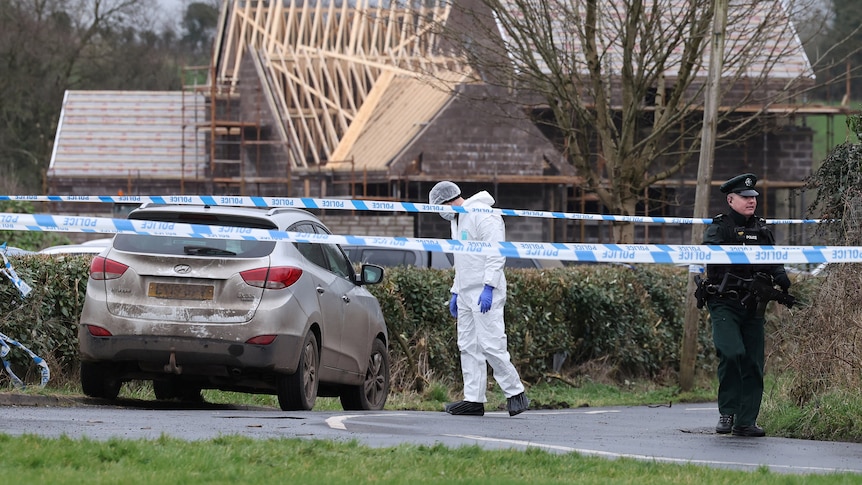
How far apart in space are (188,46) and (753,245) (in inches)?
2807

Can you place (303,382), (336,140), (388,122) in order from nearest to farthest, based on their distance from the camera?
(303,382)
(388,122)
(336,140)

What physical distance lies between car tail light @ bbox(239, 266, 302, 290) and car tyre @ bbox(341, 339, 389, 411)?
2.07 meters

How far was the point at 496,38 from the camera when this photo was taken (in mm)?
20938

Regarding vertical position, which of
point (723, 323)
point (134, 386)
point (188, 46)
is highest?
point (188, 46)

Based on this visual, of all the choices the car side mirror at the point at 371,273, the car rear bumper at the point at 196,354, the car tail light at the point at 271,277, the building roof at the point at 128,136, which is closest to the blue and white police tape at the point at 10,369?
the car rear bumper at the point at 196,354

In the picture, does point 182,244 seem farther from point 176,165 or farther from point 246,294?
point 176,165

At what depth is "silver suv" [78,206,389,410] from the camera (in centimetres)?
1026

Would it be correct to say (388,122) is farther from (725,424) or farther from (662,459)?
(662,459)

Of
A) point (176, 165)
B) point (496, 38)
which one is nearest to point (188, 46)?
point (176, 165)

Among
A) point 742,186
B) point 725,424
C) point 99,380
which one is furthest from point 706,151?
point 99,380

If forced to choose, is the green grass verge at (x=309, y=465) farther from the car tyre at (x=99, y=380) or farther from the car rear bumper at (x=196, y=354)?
the car tyre at (x=99, y=380)

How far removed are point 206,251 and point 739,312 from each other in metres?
3.90

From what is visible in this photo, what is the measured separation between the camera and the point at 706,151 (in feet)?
55.5

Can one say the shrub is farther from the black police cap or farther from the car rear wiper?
the car rear wiper
